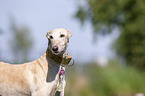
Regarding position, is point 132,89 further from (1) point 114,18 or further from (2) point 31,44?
(2) point 31,44

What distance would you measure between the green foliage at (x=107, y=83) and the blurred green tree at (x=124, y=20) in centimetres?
277

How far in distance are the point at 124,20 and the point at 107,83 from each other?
5.10 meters

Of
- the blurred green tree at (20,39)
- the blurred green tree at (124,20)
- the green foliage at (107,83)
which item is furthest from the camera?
the blurred green tree at (20,39)

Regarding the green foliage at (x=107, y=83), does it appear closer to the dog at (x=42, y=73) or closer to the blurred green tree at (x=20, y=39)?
the dog at (x=42, y=73)

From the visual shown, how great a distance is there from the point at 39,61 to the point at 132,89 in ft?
26.2

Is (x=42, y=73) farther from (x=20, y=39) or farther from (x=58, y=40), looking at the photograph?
(x=20, y=39)

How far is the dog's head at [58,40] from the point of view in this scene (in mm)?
2938

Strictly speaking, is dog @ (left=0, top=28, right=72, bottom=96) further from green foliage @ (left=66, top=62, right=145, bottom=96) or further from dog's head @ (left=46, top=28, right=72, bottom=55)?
green foliage @ (left=66, top=62, right=145, bottom=96)

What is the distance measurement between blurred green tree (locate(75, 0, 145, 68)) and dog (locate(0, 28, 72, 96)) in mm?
10589

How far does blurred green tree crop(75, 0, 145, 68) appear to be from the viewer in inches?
531

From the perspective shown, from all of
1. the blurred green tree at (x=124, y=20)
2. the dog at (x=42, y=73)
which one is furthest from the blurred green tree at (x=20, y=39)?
the dog at (x=42, y=73)

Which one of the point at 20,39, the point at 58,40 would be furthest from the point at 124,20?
the point at 20,39

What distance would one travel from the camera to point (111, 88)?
34.9 feet

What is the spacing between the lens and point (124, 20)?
1445 centimetres
